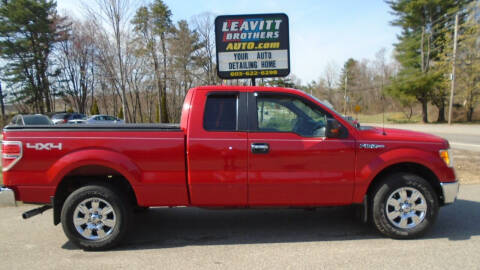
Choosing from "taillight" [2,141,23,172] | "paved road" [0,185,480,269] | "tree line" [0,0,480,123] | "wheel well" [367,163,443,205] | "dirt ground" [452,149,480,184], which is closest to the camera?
"paved road" [0,185,480,269]

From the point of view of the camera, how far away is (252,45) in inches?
312

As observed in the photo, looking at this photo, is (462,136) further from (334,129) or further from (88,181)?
(88,181)

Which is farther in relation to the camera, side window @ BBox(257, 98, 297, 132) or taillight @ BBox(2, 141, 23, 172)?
side window @ BBox(257, 98, 297, 132)

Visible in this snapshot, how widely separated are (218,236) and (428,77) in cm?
3525

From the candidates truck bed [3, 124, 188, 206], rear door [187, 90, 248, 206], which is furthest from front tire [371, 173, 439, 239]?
truck bed [3, 124, 188, 206]

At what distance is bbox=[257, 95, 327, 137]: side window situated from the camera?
3775 millimetres

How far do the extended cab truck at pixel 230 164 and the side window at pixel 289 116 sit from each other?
0.01 m

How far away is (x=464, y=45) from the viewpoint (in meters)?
28.7

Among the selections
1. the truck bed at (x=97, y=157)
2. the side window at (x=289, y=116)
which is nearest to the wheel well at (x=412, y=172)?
the side window at (x=289, y=116)

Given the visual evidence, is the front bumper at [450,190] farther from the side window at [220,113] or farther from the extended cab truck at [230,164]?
the side window at [220,113]

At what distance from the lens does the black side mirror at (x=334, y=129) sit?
3.60 metres

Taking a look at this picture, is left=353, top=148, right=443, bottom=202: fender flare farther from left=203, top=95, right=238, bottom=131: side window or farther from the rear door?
left=203, top=95, right=238, bottom=131: side window

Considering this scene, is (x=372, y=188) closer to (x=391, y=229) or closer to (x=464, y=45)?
(x=391, y=229)

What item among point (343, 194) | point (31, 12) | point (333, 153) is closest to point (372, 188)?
point (343, 194)
